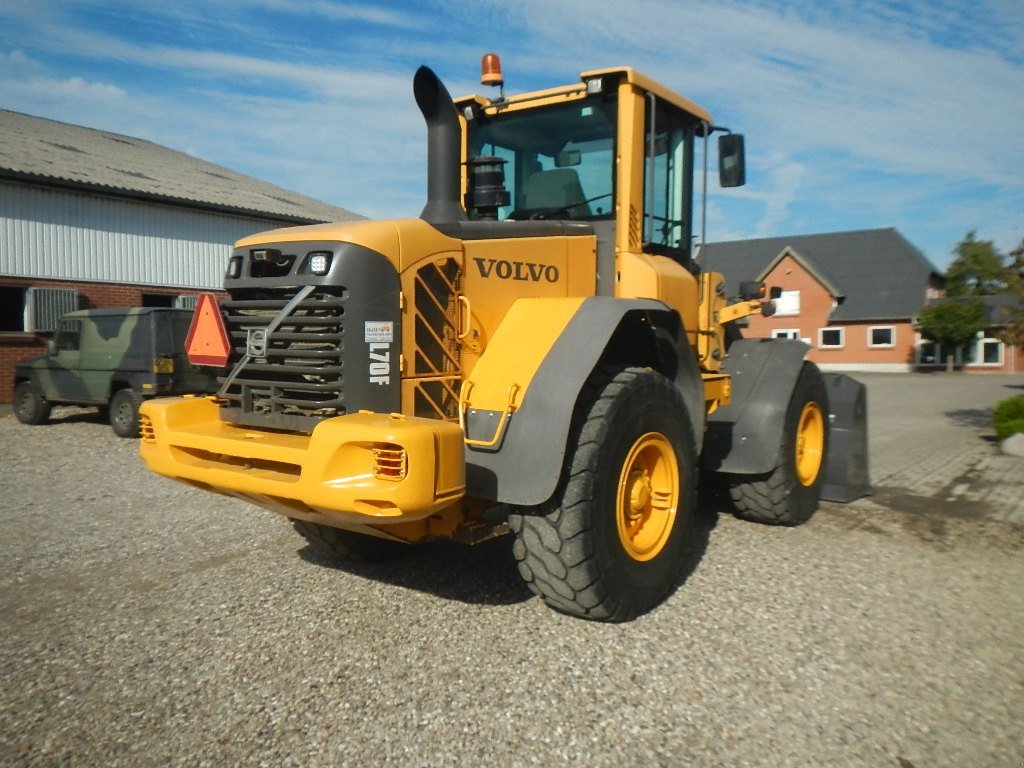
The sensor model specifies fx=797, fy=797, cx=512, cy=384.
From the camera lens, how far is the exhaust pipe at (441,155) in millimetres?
3943

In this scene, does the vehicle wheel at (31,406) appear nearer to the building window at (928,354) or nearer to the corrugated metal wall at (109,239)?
the corrugated metal wall at (109,239)

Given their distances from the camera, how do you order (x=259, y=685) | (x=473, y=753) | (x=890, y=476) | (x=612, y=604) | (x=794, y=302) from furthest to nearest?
1. (x=794, y=302)
2. (x=890, y=476)
3. (x=612, y=604)
4. (x=259, y=685)
5. (x=473, y=753)

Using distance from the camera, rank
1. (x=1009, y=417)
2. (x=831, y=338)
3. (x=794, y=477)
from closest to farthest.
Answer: (x=794, y=477) < (x=1009, y=417) < (x=831, y=338)

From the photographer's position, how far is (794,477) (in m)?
5.60

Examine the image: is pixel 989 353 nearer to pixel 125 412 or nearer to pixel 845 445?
pixel 845 445

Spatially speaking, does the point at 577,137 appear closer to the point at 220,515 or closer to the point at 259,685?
the point at 259,685

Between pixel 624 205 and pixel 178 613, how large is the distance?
3.19 metres

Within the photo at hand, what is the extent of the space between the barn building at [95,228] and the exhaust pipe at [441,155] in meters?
14.3

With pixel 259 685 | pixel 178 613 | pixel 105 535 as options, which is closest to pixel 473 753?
pixel 259 685

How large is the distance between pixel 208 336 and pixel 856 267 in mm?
41454

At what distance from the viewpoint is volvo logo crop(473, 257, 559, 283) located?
389 centimetres

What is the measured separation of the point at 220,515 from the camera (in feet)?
20.8

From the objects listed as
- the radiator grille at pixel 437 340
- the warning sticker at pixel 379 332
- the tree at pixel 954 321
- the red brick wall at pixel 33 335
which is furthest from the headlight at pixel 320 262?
the tree at pixel 954 321

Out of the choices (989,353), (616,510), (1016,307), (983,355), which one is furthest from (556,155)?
(989,353)
